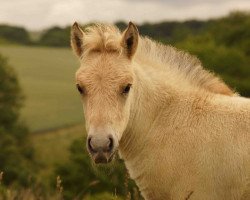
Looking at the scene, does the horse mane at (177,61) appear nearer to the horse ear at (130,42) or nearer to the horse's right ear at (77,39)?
the horse's right ear at (77,39)

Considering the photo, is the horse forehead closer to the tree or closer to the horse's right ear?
the horse's right ear

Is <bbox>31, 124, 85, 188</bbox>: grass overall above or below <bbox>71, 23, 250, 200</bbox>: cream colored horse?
below

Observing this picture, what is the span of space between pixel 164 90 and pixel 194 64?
0.69 metres

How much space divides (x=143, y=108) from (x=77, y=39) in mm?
1347

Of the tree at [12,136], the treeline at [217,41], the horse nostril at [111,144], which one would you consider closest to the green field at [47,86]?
the tree at [12,136]

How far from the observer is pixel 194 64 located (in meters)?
8.24

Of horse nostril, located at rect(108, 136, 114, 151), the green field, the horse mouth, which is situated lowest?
the green field

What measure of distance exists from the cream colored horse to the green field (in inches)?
2641

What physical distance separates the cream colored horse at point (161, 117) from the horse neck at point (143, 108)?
0.05 ft

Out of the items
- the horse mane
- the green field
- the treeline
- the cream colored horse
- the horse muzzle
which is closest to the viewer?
the horse muzzle

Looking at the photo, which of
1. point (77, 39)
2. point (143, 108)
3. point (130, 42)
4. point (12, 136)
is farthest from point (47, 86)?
point (130, 42)

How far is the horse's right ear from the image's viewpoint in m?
7.65

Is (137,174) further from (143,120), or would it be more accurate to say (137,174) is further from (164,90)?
(164,90)

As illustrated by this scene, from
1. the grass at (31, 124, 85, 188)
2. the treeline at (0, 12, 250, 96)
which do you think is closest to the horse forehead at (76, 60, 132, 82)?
the treeline at (0, 12, 250, 96)
